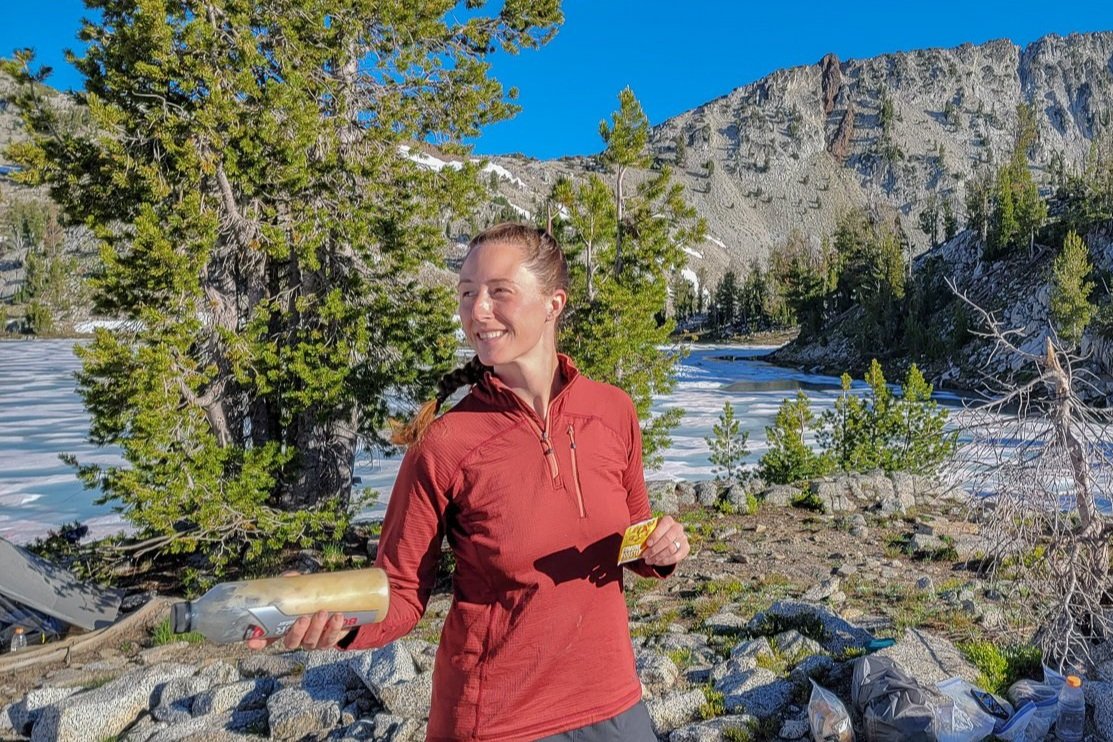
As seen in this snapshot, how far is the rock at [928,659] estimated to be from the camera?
184 inches

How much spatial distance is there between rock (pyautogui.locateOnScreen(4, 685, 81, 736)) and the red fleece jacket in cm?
479

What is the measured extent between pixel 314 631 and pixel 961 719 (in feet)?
12.9

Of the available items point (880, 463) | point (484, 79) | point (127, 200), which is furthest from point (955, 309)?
point (127, 200)

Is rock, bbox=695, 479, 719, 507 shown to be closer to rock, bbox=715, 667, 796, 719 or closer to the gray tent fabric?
rock, bbox=715, 667, 796, 719

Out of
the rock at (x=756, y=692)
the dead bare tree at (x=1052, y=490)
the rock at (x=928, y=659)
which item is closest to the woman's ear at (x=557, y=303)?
the dead bare tree at (x=1052, y=490)

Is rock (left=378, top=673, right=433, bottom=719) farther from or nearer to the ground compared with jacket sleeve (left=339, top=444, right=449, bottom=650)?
nearer to the ground

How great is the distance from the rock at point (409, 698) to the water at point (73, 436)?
463 centimetres

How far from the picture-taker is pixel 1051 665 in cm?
488

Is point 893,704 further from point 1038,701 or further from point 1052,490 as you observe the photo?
point 1052,490

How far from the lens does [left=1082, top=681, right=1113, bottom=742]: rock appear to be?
4090mm

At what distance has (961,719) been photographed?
4.07 metres

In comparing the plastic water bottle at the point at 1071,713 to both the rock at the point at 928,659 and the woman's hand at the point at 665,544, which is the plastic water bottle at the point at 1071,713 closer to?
the rock at the point at 928,659

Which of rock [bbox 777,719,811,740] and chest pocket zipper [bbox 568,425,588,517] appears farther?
rock [bbox 777,719,811,740]

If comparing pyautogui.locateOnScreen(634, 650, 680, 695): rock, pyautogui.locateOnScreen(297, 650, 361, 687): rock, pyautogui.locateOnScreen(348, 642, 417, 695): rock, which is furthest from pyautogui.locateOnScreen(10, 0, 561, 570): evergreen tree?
pyautogui.locateOnScreen(634, 650, 680, 695): rock
